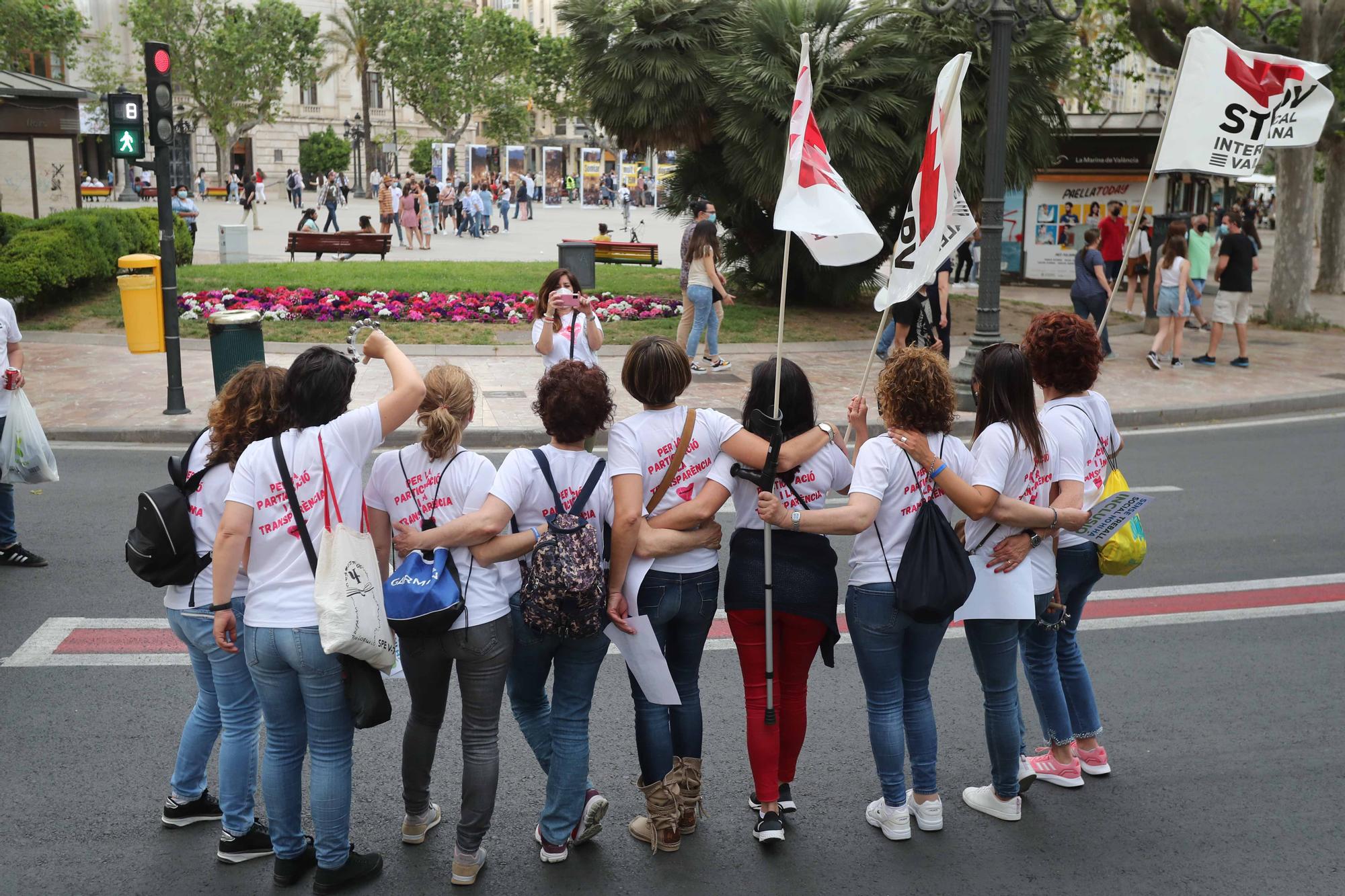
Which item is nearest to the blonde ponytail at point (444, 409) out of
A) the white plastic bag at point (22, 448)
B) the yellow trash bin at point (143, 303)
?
the white plastic bag at point (22, 448)

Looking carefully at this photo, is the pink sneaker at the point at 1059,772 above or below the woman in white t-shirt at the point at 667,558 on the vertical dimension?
below

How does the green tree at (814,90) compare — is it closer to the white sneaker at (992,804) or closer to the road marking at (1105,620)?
the road marking at (1105,620)

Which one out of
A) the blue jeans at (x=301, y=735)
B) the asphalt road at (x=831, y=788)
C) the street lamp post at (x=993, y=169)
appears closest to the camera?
the blue jeans at (x=301, y=735)

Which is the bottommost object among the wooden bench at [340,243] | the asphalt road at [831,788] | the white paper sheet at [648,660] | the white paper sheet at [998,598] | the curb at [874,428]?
the asphalt road at [831,788]

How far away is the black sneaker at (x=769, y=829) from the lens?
13.8ft

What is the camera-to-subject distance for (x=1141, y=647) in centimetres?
622

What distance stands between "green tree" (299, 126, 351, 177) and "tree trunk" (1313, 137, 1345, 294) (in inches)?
2055

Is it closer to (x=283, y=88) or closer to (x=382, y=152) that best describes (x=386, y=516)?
(x=382, y=152)

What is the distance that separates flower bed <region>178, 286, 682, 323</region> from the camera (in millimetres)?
17016

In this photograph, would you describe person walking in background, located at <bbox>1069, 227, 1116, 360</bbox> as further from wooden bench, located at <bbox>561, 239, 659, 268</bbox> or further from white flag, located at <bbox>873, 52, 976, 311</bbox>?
wooden bench, located at <bbox>561, 239, 659, 268</bbox>

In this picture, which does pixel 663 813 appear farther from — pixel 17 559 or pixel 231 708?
pixel 17 559

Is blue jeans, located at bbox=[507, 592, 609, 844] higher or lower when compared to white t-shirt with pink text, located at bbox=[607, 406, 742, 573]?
lower

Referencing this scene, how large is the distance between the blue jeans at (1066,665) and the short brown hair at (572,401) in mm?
1824

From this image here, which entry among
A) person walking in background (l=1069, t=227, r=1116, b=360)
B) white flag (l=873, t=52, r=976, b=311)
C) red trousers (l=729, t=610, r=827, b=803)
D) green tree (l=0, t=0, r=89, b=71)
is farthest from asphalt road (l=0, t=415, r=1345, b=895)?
green tree (l=0, t=0, r=89, b=71)
